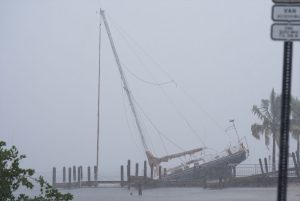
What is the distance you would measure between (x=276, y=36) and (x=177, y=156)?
5586cm

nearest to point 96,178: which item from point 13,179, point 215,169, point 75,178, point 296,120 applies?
point 75,178

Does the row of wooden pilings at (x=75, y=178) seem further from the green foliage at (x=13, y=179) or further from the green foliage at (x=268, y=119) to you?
the green foliage at (x=13, y=179)

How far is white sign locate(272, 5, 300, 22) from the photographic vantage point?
4016 mm

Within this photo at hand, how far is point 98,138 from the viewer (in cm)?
5803

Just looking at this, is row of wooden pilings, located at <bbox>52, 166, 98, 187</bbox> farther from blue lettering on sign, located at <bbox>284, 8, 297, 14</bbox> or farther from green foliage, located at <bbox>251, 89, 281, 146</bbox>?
blue lettering on sign, located at <bbox>284, 8, 297, 14</bbox>

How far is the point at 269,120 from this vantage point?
180 feet

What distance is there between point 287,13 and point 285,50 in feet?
0.91

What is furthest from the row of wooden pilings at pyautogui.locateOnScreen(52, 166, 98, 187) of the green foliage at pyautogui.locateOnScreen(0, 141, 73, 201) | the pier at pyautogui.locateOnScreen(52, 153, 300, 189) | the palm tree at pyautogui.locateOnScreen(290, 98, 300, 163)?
the green foliage at pyautogui.locateOnScreen(0, 141, 73, 201)

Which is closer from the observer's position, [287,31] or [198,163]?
[287,31]

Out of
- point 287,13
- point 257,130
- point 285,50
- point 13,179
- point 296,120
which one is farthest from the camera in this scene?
point 257,130

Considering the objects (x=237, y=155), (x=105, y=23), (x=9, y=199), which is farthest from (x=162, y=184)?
(x=9, y=199)

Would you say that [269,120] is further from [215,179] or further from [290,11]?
[290,11]

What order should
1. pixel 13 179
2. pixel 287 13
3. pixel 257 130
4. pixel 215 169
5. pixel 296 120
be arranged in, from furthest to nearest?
pixel 257 130 → pixel 215 169 → pixel 296 120 → pixel 13 179 → pixel 287 13

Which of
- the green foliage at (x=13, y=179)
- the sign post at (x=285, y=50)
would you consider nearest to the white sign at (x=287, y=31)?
the sign post at (x=285, y=50)
